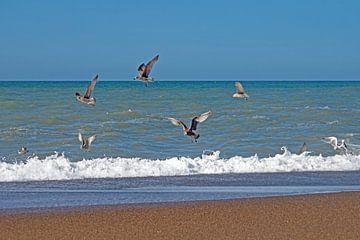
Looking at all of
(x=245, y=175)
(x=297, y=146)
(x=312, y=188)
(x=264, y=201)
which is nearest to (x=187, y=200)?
(x=264, y=201)

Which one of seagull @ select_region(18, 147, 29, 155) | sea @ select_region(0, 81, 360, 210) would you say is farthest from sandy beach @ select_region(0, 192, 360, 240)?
seagull @ select_region(18, 147, 29, 155)

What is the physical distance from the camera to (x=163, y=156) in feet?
52.1

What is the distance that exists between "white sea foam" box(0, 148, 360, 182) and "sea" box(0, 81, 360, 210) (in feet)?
0.06

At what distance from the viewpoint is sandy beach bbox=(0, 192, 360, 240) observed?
7633 millimetres

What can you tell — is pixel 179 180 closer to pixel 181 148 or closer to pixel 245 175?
pixel 245 175

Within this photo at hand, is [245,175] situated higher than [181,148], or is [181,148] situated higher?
[181,148]

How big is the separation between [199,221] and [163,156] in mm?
7724

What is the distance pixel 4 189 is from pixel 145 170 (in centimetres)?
305

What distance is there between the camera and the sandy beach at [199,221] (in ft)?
25.0

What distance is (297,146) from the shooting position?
1811 cm
